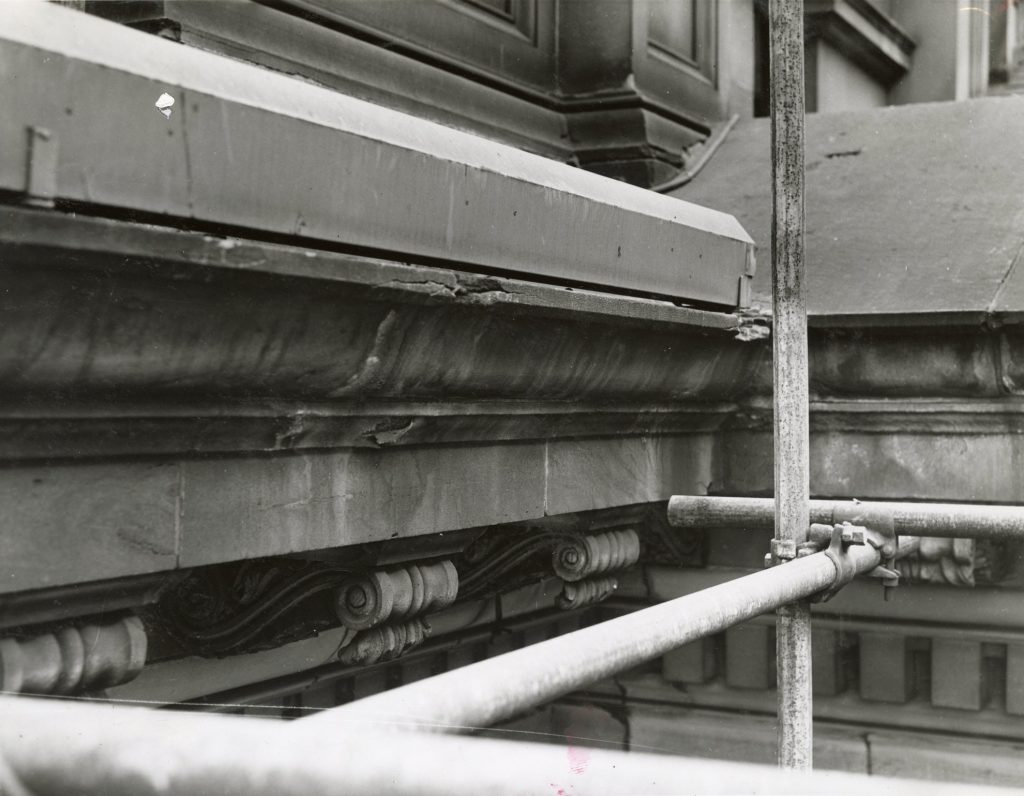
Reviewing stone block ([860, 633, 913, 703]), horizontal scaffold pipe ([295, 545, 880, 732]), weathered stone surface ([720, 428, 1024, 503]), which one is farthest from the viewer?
stone block ([860, 633, 913, 703])

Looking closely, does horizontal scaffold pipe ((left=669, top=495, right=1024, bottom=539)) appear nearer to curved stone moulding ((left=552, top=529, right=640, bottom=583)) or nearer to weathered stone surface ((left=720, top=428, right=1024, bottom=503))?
curved stone moulding ((left=552, top=529, right=640, bottom=583))

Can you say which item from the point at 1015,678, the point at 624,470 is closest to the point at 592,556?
the point at 624,470

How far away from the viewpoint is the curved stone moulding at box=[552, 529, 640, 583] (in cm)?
351

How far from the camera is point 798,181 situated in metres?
2.82

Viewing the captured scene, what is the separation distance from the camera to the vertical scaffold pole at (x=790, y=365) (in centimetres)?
272

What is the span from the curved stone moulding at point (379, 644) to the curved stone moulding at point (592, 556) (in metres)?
0.83

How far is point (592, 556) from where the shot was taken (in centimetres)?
355

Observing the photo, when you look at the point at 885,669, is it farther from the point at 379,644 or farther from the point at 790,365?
the point at 379,644

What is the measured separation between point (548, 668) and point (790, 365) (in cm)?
147

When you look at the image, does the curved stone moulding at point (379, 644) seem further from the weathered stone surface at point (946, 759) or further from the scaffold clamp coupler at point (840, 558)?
the weathered stone surface at point (946, 759)

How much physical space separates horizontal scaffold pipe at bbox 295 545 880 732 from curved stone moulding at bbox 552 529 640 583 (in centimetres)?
133

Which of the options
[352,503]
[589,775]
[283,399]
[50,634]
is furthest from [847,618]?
[589,775]

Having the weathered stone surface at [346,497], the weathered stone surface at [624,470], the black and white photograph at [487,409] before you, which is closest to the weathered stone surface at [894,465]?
the black and white photograph at [487,409]

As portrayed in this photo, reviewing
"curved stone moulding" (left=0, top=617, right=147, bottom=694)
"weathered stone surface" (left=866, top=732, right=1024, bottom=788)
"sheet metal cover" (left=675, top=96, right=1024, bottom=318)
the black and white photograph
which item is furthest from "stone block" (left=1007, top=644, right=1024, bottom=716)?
"curved stone moulding" (left=0, top=617, right=147, bottom=694)
